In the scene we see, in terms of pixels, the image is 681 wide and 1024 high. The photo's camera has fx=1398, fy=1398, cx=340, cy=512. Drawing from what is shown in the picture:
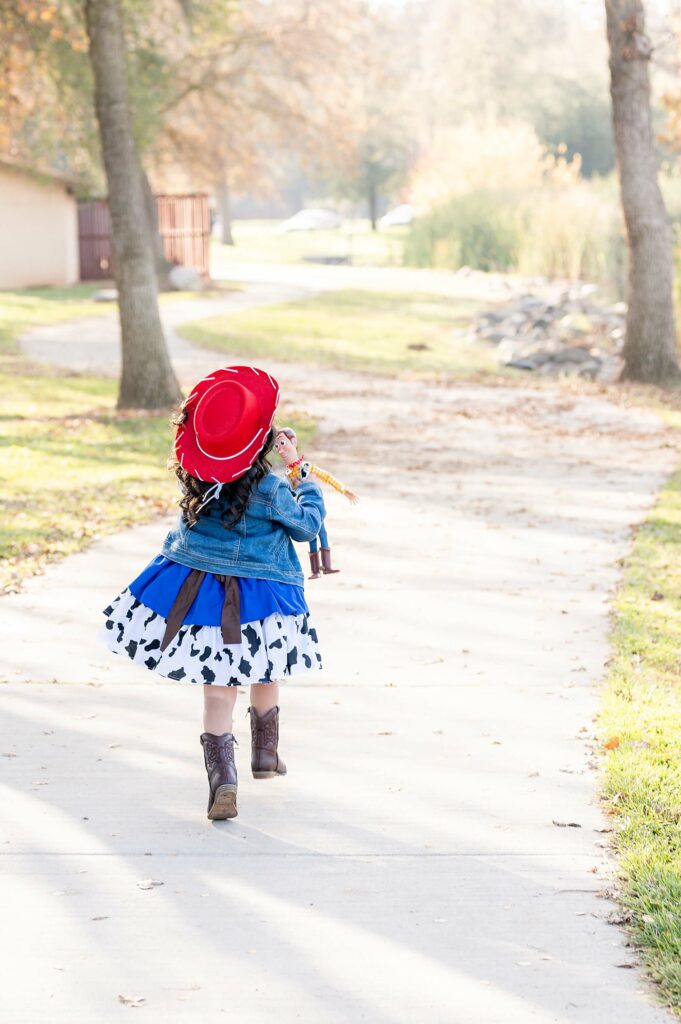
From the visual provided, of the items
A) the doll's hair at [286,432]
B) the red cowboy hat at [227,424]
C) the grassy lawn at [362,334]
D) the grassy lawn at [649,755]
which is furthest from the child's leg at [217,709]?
the grassy lawn at [362,334]

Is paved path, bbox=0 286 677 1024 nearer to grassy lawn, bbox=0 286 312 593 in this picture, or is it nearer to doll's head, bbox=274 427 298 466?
grassy lawn, bbox=0 286 312 593

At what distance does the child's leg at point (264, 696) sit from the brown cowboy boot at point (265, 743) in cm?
1

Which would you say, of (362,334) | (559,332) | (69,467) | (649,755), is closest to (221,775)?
(649,755)

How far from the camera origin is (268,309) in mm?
27422

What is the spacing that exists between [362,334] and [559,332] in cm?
323

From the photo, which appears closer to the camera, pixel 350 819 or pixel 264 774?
pixel 350 819

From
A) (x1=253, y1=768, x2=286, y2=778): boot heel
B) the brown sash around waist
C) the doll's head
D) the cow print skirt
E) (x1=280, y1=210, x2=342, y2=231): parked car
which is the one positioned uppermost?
→ (x1=280, y1=210, x2=342, y2=231): parked car

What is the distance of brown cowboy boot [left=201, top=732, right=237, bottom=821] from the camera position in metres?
4.20

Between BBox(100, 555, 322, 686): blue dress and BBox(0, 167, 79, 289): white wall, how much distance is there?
3114cm

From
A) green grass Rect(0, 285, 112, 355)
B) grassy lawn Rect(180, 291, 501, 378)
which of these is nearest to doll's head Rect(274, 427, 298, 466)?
grassy lawn Rect(180, 291, 501, 378)

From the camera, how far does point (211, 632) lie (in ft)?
13.9

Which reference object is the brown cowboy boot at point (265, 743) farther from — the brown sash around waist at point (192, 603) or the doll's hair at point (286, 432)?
the doll's hair at point (286, 432)

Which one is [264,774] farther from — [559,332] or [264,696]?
[559,332]

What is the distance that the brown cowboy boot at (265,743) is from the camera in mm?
4539
